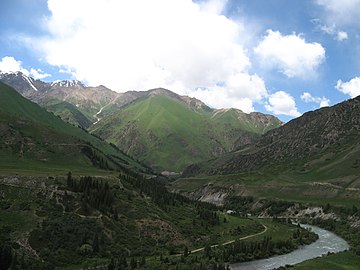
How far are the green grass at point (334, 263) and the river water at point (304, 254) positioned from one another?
16.3ft

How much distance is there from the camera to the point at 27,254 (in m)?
71.0

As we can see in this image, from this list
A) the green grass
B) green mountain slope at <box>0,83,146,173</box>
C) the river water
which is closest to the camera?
the green grass

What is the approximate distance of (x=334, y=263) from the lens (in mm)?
77625

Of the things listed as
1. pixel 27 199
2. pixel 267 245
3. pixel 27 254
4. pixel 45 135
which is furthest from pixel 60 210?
pixel 45 135

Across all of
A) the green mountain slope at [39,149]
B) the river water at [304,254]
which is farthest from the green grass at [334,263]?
the green mountain slope at [39,149]

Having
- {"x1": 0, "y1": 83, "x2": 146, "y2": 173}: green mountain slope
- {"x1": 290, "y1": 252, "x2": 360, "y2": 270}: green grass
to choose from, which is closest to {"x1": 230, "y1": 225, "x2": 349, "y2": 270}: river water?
{"x1": 290, "y1": 252, "x2": 360, "y2": 270}: green grass

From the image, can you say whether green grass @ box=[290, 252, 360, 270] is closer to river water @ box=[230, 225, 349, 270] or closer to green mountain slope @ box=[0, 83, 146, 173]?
river water @ box=[230, 225, 349, 270]

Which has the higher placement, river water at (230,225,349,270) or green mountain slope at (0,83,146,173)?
green mountain slope at (0,83,146,173)

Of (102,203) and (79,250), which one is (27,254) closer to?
(79,250)

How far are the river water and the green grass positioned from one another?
4972 millimetres

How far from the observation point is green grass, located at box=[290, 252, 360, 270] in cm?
7425

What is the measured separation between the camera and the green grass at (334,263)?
74.2m

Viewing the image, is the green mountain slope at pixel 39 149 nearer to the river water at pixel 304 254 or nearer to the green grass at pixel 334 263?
the river water at pixel 304 254

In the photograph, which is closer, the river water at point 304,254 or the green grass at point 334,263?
the green grass at point 334,263
